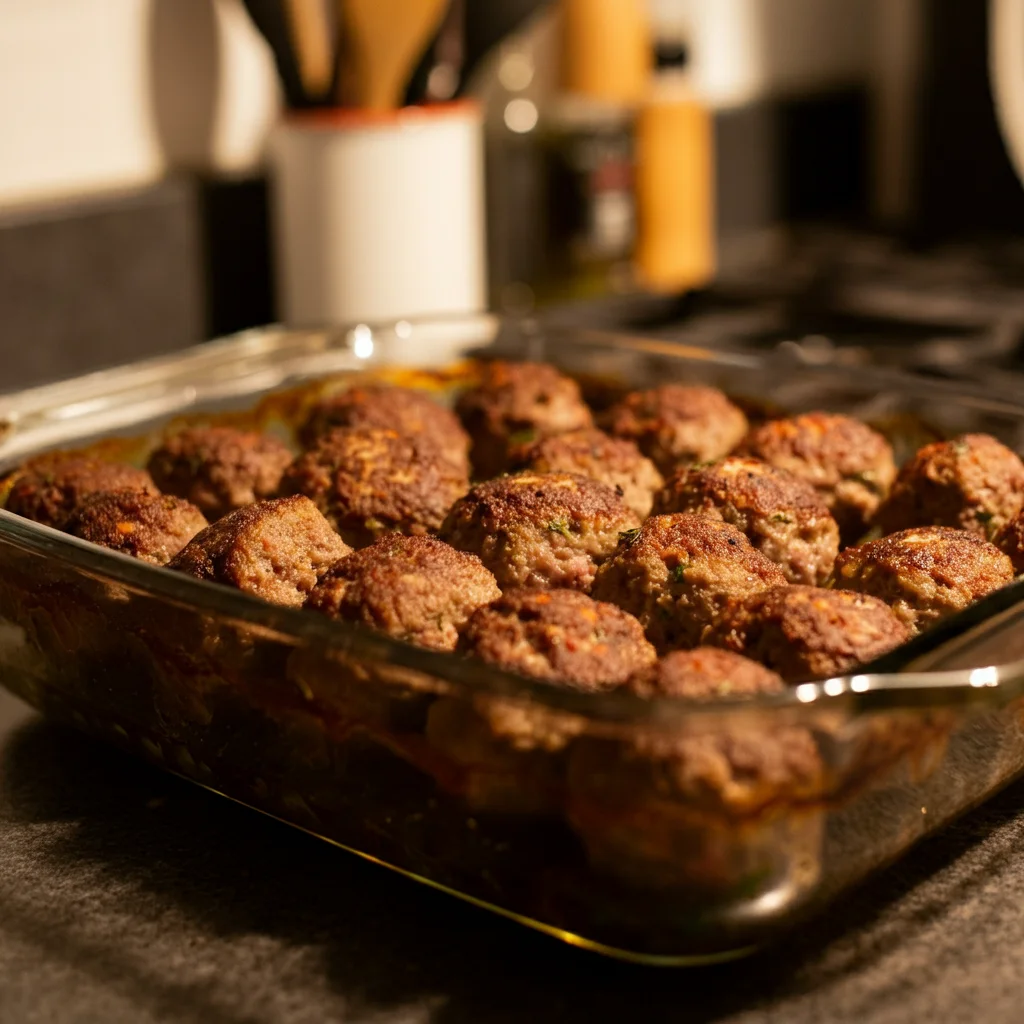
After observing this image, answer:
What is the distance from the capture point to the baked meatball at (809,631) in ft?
3.10

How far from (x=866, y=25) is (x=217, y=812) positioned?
2.92 meters

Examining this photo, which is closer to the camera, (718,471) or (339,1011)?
(339,1011)

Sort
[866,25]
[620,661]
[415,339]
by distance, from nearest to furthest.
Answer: [620,661]
[415,339]
[866,25]

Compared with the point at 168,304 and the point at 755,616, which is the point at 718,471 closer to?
the point at 755,616

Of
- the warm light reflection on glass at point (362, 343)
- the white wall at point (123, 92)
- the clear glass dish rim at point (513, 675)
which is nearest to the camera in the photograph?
the clear glass dish rim at point (513, 675)

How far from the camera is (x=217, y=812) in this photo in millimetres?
1098

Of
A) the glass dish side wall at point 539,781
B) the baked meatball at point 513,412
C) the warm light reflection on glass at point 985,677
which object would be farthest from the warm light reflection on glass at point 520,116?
the warm light reflection on glass at point 985,677

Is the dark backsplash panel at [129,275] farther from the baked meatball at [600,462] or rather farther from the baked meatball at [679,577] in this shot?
the baked meatball at [679,577]

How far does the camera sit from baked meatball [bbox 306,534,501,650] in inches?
40.4

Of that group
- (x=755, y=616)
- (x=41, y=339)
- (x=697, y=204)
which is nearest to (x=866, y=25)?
(x=697, y=204)

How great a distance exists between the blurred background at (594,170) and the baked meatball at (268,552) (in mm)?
910

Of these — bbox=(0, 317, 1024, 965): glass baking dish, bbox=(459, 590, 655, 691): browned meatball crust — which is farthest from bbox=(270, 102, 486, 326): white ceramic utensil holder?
bbox=(459, 590, 655, 691): browned meatball crust

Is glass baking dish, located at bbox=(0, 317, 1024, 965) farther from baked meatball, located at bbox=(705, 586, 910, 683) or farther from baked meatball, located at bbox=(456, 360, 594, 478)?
baked meatball, located at bbox=(456, 360, 594, 478)

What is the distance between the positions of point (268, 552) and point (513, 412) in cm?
48
